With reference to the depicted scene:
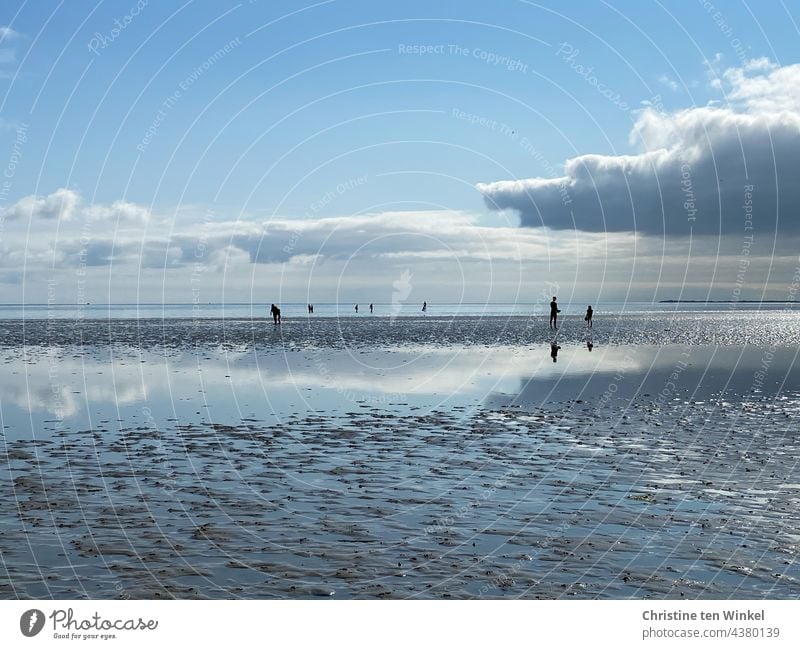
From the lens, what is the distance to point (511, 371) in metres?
36.5

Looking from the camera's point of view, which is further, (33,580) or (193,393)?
(193,393)

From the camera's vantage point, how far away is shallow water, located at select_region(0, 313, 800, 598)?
9.96m

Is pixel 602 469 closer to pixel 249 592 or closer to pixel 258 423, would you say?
pixel 249 592

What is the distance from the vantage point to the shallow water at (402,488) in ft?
32.7

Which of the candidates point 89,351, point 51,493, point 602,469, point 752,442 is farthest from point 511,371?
point 89,351

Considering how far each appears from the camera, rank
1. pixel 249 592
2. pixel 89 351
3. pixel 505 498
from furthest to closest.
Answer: pixel 89 351 → pixel 505 498 → pixel 249 592

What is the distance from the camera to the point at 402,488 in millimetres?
14688

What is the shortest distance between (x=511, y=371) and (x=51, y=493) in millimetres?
25238

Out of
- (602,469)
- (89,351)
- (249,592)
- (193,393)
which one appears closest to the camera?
(249,592)

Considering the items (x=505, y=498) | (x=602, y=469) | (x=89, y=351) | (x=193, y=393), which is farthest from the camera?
(x=89, y=351)

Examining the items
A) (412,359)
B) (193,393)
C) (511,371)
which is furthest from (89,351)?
(511,371)

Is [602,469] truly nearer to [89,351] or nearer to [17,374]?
[17,374]

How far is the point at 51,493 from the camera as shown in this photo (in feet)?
46.6
